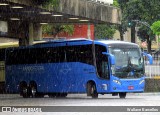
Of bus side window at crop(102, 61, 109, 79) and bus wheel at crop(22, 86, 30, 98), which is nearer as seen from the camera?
bus side window at crop(102, 61, 109, 79)

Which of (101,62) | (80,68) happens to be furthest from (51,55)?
(101,62)

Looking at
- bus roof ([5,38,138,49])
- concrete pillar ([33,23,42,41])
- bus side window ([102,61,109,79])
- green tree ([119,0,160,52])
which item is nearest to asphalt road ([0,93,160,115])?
bus side window ([102,61,109,79])

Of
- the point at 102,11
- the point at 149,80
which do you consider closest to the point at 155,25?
the point at 149,80

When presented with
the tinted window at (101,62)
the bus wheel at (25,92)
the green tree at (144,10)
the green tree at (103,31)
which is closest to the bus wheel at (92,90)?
the tinted window at (101,62)

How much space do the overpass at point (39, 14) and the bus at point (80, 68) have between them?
1906 millimetres

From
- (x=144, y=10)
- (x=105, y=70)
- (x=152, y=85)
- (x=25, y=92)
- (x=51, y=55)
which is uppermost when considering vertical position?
(x=144, y=10)

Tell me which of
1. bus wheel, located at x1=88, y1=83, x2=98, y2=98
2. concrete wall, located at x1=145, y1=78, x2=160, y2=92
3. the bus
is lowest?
concrete wall, located at x1=145, y1=78, x2=160, y2=92

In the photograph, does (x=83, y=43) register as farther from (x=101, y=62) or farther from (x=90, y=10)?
(x=90, y=10)

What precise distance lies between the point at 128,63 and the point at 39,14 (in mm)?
6637

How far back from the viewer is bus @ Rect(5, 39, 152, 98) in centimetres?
3162

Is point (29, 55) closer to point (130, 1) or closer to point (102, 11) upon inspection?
point (102, 11)

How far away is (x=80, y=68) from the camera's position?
3281cm

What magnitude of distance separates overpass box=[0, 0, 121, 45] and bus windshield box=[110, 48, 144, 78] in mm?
3658

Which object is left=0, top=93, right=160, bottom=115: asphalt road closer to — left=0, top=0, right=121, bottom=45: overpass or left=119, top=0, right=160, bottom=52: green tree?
left=0, top=0, right=121, bottom=45: overpass
